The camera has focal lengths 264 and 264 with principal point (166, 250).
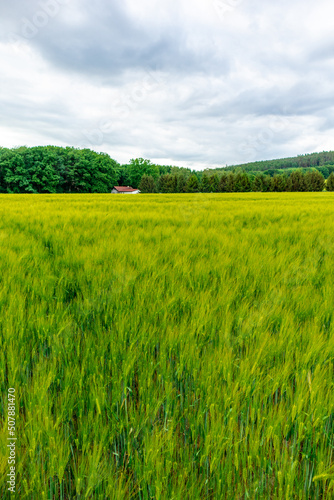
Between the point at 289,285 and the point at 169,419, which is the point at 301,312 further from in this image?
the point at 169,419

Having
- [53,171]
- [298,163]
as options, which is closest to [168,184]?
[53,171]

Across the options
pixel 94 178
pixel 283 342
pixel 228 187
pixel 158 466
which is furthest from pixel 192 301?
pixel 228 187

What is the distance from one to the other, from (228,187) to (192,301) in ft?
241

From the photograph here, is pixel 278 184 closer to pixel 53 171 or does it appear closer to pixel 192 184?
pixel 192 184

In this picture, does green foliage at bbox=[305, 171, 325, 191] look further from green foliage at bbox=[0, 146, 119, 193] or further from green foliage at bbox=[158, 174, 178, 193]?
green foliage at bbox=[0, 146, 119, 193]

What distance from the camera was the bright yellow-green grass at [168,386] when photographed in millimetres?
795

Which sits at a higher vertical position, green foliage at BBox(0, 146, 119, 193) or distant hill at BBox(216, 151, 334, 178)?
distant hill at BBox(216, 151, 334, 178)

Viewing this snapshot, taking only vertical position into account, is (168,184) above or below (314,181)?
below

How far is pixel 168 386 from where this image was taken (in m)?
1.04

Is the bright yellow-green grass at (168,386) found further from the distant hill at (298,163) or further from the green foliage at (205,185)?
the distant hill at (298,163)

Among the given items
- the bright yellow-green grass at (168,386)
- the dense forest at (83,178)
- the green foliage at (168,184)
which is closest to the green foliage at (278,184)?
the dense forest at (83,178)

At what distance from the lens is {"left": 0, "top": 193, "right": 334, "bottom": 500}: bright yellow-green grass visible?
2.61 feet

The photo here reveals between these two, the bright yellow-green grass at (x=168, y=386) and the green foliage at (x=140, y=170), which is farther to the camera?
the green foliage at (x=140, y=170)

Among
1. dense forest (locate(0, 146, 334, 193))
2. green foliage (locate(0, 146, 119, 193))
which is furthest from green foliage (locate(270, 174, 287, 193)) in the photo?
green foliage (locate(0, 146, 119, 193))
